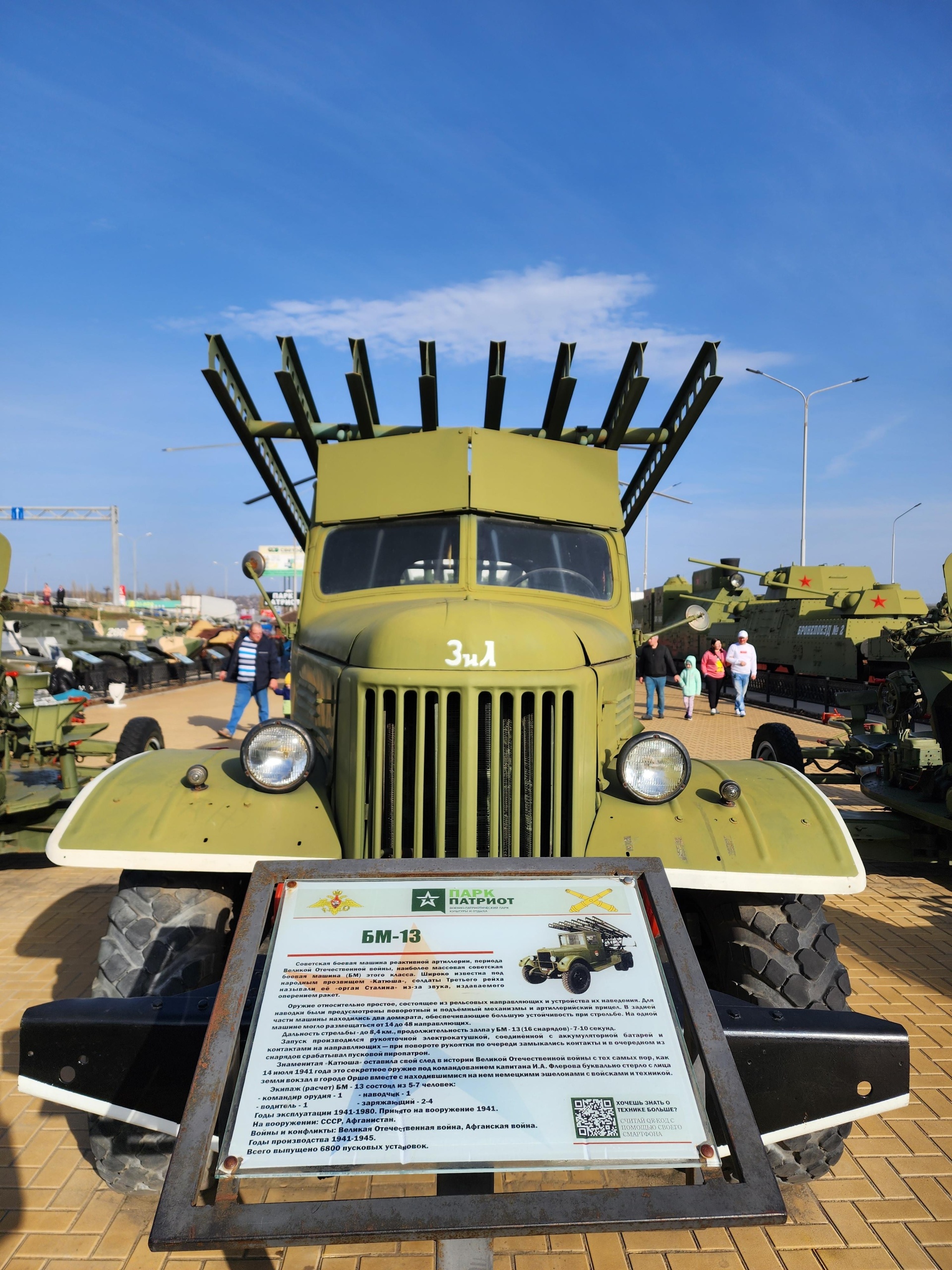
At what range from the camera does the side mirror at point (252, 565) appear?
4645 mm

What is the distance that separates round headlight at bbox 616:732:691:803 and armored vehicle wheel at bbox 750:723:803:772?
3.85 meters

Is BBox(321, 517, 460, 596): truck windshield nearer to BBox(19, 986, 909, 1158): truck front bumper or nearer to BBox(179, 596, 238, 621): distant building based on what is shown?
BBox(19, 986, 909, 1158): truck front bumper

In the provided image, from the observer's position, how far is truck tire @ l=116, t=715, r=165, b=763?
6.64 metres

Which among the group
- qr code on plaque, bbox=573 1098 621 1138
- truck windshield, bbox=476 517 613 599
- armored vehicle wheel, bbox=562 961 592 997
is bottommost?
qr code on plaque, bbox=573 1098 621 1138

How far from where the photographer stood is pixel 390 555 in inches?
169

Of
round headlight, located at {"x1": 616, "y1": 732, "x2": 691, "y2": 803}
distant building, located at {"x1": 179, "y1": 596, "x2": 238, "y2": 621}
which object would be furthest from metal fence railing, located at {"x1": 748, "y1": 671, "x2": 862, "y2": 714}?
distant building, located at {"x1": 179, "y1": 596, "x2": 238, "y2": 621}

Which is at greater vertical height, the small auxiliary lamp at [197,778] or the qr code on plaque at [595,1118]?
the small auxiliary lamp at [197,778]

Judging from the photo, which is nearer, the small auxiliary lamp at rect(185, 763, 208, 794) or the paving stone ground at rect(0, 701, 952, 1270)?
the paving stone ground at rect(0, 701, 952, 1270)

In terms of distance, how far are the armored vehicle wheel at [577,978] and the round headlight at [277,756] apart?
4.79ft

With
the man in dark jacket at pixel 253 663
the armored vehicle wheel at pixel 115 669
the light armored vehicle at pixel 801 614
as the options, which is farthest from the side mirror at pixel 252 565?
the armored vehicle wheel at pixel 115 669

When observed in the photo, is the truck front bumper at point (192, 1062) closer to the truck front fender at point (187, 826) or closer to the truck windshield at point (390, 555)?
the truck front fender at point (187, 826)

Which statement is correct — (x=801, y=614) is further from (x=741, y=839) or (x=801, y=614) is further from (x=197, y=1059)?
(x=197, y=1059)

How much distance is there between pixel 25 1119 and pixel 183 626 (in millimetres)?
29045


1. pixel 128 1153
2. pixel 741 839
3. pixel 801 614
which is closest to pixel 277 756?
pixel 128 1153
